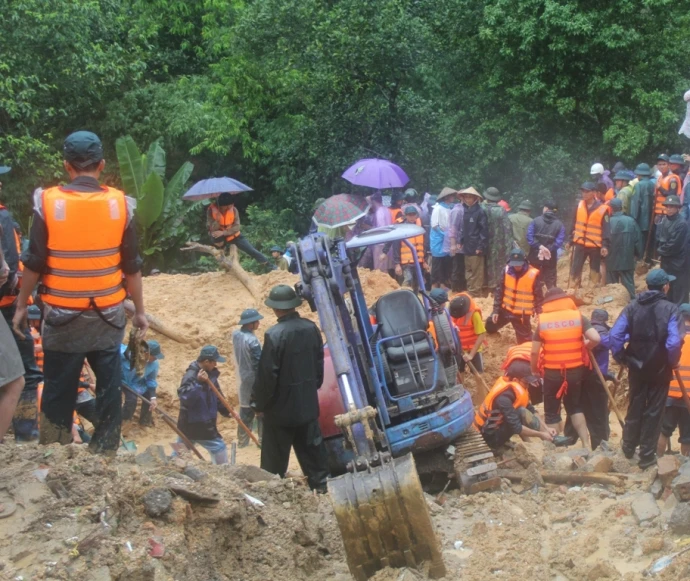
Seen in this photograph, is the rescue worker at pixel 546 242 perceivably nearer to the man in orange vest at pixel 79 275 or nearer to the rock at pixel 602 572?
the rock at pixel 602 572

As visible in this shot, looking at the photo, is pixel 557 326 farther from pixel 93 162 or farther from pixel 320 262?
pixel 93 162

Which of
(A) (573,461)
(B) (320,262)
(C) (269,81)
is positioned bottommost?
(A) (573,461)

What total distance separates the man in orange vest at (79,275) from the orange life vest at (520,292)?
707 cm

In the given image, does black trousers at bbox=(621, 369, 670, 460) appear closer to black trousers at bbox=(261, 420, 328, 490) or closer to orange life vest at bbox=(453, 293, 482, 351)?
orange life vest at bbox=(453, 293, 482, 351)

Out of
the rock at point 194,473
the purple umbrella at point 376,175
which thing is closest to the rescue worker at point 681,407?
the rock at point 194,473

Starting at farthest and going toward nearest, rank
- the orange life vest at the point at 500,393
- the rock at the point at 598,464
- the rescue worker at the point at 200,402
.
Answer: the rescue worker at the point at 200,402 < the orange life vest at the point at 500,393 < the rock at the point at 598,464

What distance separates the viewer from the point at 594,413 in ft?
32.9

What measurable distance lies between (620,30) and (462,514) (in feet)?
42.3

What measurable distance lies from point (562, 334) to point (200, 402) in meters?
3.59

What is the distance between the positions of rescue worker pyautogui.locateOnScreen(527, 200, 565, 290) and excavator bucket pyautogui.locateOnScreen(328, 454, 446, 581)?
9.09 m

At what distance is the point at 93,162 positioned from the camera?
5.47 metres

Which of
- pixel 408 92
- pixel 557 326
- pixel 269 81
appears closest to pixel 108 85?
pixel 269 81

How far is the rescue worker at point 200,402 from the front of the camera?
9.16 meters

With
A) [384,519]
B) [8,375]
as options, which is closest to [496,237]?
[384,519]
